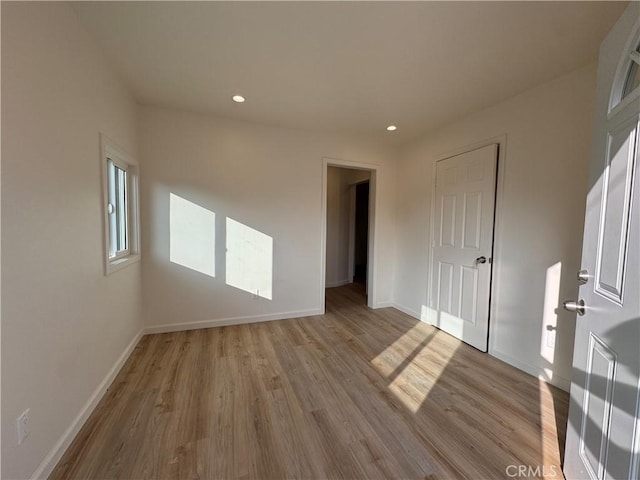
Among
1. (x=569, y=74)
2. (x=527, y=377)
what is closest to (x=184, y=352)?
(x=527, y=377)

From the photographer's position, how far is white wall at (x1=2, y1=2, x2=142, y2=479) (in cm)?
108

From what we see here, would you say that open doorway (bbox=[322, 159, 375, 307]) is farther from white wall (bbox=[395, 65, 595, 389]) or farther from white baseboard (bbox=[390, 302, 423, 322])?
white wall (bbox=[395, 65, 595, 389])

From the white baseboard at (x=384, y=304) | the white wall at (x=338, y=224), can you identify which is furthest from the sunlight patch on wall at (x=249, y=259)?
the white wall at (x=338, y=224)

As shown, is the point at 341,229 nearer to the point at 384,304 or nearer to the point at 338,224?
the point at 338,224

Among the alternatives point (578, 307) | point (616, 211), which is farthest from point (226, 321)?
point (616, 211)

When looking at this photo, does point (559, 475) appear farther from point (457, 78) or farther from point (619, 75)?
point (457, 78)

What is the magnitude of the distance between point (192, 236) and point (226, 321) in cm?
112

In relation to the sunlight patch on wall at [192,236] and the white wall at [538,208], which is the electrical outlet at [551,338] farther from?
the sunlight patch on wall at [192,236]

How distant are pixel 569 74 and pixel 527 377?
8.06ft

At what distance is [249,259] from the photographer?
10.8 ft

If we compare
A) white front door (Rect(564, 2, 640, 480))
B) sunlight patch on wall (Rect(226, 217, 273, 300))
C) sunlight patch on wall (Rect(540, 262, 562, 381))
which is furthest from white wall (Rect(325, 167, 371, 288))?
white front door (Rect(564, 2, 640, 480))

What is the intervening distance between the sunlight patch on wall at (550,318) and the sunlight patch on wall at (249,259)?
9.21 feet

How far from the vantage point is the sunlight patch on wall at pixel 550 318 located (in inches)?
→ 81.9

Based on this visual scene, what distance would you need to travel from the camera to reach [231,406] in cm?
178
